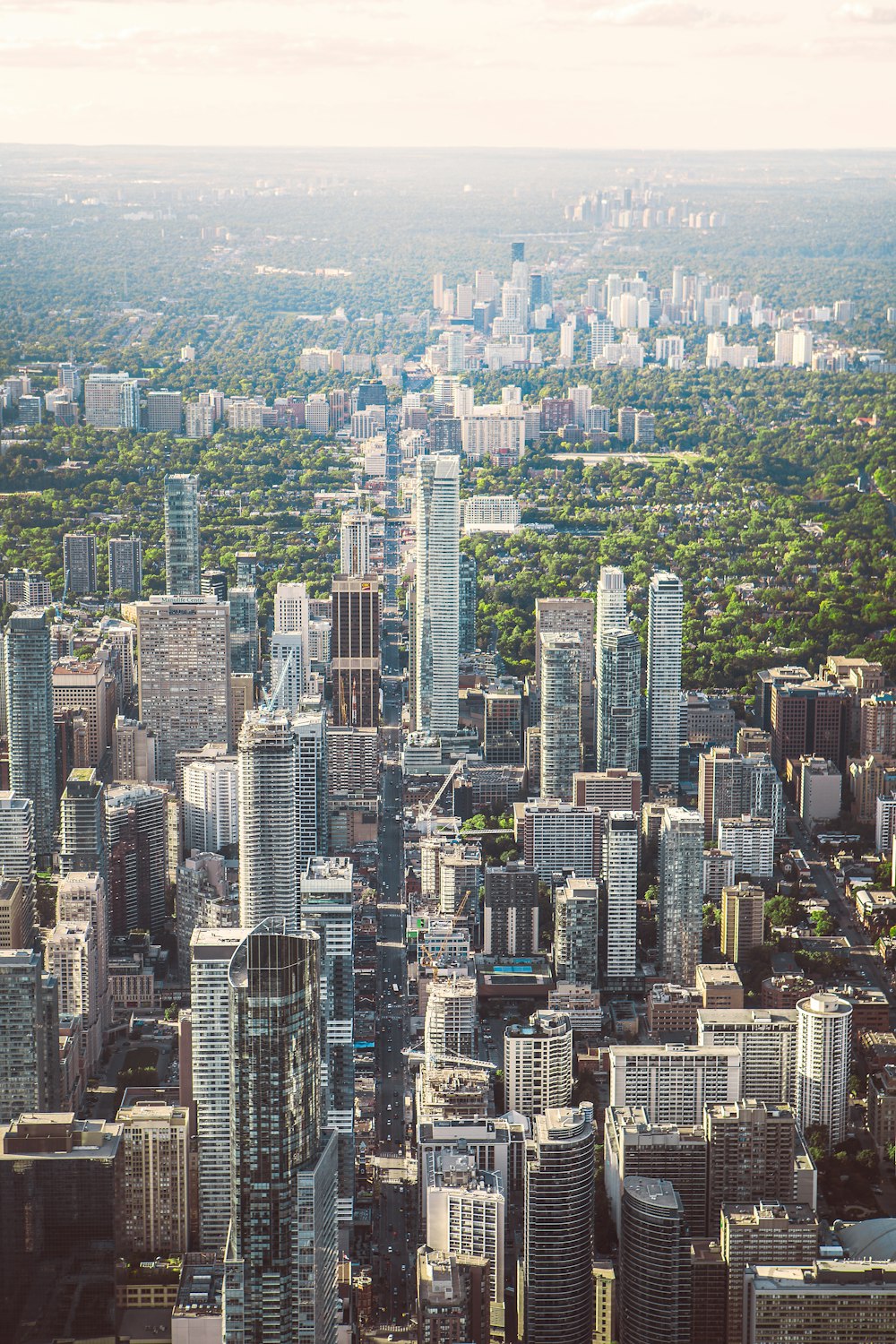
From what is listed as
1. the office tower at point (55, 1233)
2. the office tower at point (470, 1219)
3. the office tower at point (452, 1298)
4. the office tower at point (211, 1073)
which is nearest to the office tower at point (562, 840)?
the office tower at point (211, 1073)

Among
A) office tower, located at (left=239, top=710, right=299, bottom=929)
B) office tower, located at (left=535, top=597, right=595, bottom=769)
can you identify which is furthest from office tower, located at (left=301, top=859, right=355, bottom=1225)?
office tower, located at (left=535, top=597, right=595, bottom=769)

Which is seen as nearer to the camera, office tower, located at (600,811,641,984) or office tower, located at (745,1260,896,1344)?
office tower, located at (745,1260,896,1344)

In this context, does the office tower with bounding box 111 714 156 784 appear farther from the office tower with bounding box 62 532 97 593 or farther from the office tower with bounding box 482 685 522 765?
the office tower with bounding box 62 532 97 593

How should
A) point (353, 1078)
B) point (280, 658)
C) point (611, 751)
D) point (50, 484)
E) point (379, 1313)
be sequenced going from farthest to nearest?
point (50, 484) < point (280, 658) < point (611, 751) < point (353, 1078) < point (379, 1313)

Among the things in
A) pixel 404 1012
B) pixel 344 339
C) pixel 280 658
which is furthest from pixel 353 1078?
pixel 344 339

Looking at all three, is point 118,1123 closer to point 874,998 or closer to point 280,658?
point 874,998

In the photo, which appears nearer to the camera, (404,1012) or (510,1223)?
(510,1223)
